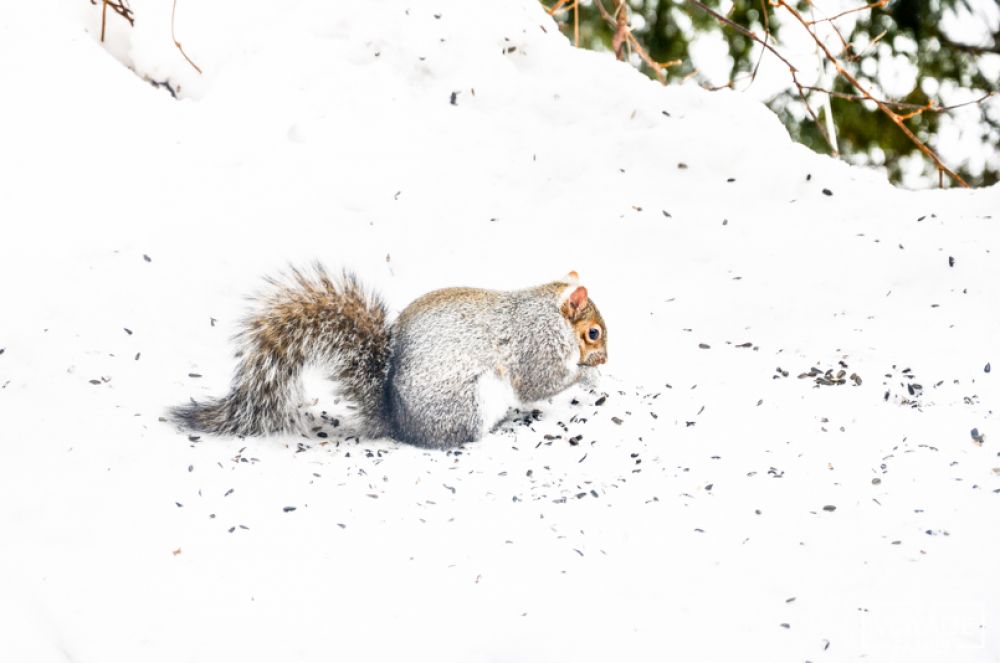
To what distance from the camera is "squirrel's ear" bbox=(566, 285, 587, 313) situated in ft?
9.62

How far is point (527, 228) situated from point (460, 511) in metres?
1.65

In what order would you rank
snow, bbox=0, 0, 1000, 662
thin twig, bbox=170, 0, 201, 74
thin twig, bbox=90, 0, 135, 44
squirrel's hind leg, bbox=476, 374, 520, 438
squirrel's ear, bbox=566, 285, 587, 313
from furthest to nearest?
Result: thin twig, bbox=90, 0, 135, 44 → thin twig, bbox=170, 0, 201, 74 → squirrel's ear, bbox=566, 285, 587, 313 → squirrel's hind leg, bbox=476, 374, 520, 438 → snow, bbox=0, 0, 1000, 662

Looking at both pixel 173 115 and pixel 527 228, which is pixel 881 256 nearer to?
pixel 527 228

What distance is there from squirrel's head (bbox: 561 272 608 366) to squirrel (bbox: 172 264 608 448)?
0.07 ft

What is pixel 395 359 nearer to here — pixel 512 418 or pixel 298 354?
pixel 298 354

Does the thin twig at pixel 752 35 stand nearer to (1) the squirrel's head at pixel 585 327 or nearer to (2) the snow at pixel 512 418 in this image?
(2) the snow at pixel 512 418

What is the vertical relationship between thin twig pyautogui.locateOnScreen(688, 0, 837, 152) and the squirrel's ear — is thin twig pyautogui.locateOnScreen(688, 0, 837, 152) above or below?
above

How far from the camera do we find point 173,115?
12.8 ft

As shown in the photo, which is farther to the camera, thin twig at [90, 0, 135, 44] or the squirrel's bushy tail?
thin twig at [90, 0, 135, 44]

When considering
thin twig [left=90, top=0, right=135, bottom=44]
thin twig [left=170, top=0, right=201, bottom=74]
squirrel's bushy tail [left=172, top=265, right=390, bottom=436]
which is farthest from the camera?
thin twig [left=90, top=0, right=135, bottom=44]

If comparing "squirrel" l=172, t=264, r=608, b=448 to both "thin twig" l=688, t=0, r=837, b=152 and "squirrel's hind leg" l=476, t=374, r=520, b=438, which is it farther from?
"thin twig" l=688, t=0, r=837, b=152

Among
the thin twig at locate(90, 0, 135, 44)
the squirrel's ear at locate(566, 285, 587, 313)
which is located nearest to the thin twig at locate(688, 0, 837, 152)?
the squirrel's ear at locate(566, 285, 587, 313)

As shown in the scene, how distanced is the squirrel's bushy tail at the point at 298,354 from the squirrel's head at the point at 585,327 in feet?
1.83

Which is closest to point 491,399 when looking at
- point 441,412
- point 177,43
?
point 441,412
